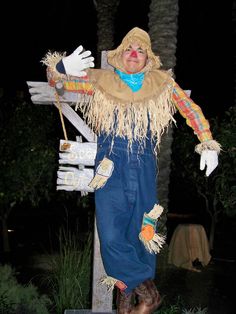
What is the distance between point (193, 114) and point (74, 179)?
96cm

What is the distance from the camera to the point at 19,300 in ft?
14.2

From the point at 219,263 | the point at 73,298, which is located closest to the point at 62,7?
the point at 219,263

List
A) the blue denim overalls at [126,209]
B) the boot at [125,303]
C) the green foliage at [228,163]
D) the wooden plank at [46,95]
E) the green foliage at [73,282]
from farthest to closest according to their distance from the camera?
the green foliage at [228,163]
the green foliage at [73,282]
the wooden plank at [46,95]
the boot at [125,303]
the blue denim overalls at [126,209]

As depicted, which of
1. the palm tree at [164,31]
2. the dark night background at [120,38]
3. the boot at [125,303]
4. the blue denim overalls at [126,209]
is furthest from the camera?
the dark night background at [120,38]

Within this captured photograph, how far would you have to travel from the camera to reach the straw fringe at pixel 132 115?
268 cm

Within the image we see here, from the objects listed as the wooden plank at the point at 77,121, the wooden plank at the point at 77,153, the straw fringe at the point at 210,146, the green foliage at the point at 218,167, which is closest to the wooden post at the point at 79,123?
the wooden plank at the point at 77,121

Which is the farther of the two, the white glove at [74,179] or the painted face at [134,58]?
the white glove at [74,179]

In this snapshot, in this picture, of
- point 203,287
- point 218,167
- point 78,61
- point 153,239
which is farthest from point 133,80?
point 203,287

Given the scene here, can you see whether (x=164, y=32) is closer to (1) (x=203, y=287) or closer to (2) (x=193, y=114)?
(2) (x=193, y=114)

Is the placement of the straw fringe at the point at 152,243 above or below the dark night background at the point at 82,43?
below

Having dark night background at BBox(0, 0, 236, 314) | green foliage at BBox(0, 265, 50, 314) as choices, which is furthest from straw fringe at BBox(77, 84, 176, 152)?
dark night background at BBox(0, 0, 236, 314)

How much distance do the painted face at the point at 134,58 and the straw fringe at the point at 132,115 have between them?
22 centimetres

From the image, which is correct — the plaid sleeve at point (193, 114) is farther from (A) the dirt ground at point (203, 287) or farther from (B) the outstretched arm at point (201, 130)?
(A) the dirt ground at point (203, 287)

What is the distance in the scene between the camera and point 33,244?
29.0 feet
